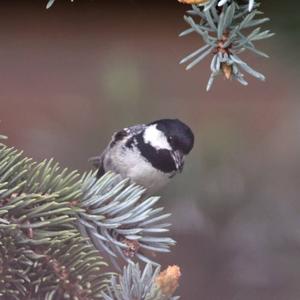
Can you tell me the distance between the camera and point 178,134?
47cm

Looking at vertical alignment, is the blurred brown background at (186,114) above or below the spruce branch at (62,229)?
above

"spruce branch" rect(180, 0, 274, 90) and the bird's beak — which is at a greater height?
the bird's beak

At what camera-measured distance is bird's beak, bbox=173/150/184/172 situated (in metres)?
0.47

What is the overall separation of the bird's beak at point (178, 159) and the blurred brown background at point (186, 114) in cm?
3

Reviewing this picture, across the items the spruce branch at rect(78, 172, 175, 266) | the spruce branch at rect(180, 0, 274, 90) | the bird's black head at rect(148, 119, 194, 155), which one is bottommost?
the spruce branch at rect(78, 172, 175, 266)

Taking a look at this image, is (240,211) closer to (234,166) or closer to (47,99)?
(234,166)

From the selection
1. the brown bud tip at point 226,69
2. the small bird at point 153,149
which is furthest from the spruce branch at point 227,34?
the small bird at point 153,149

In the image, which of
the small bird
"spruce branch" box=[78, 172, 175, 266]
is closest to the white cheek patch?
the small bird

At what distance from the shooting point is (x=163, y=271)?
0.88 feet

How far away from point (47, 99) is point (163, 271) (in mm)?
314

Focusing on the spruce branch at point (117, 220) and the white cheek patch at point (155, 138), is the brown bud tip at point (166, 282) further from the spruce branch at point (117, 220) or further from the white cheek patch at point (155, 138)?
the white cheek patch at point (155, 138)

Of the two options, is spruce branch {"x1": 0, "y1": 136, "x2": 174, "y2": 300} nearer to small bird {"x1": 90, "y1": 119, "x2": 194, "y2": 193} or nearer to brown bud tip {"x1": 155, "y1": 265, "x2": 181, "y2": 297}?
brown bud tip {"x1": 155, "y1": 265, "x2": 181, "y2": 297}

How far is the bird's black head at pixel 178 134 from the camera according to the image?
1.48 feet

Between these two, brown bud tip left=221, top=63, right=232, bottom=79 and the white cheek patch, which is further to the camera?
the white cheek patch
